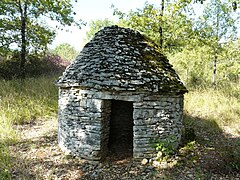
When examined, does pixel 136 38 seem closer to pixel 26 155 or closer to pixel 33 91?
pixel 26 155

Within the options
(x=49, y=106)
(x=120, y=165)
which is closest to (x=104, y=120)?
(x=120, y=165)

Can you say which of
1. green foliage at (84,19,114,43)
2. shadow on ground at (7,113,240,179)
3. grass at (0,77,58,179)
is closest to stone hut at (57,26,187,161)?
shadow on ground at (7,113,240,179)

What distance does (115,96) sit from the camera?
5164mm

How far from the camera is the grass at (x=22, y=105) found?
22.5ft

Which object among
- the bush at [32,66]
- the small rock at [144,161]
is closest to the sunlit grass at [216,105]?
the small rock at [144,161]

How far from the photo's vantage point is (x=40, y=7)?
1141cm

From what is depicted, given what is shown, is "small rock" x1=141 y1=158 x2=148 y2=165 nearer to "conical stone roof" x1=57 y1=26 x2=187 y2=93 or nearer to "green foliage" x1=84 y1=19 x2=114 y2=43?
"conical stone roof" x1=57 y1=26 x2=187 y2=93

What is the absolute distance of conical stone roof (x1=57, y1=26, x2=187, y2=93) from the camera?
5156mm

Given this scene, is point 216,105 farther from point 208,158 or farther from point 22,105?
point 22,105

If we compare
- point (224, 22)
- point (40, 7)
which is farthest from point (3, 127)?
point (224, 22)

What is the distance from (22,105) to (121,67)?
525cm

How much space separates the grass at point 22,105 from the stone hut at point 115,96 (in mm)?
1921

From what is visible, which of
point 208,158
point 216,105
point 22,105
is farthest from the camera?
point 216,105

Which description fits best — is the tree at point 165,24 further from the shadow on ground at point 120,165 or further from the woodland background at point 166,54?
the shadow on ground at point 120,165
